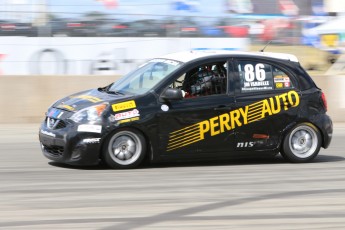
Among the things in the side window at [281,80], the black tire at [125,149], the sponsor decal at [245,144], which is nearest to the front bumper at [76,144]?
the black tire at [125,149]

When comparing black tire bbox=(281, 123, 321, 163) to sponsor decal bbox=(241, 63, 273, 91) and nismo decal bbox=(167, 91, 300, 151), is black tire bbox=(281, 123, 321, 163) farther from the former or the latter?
sponsor decal bbox=(241, 63, 273, 91)

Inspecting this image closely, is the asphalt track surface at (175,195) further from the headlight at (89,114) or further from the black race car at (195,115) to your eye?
the headlight at (89,114)

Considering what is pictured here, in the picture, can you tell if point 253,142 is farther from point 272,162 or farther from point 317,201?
point 317,201

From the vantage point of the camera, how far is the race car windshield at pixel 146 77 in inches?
401

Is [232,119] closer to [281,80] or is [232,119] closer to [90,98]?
[281,80]

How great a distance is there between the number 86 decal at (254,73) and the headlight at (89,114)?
202 centimetres

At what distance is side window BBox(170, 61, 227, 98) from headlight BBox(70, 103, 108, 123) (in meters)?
1.02

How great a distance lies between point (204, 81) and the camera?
403 inches

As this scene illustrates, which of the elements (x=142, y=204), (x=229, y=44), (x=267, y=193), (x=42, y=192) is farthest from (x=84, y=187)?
(x=229, y=44)

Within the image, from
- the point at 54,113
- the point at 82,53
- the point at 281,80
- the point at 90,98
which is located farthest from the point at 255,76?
the point at 82,53

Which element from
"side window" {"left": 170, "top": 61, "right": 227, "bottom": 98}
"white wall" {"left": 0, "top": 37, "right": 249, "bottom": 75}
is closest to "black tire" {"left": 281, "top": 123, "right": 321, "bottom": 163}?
"side window" {"left": 170, "top": 61, "right": 227, "bottom": 98}

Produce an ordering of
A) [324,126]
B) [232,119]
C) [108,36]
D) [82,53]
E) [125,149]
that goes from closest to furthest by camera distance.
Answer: [125,149], [232,119], [324,126], [82,53], [108,36]

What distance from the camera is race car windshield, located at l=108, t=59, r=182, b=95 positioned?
10.2 meters

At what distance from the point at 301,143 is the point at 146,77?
7.72ft
